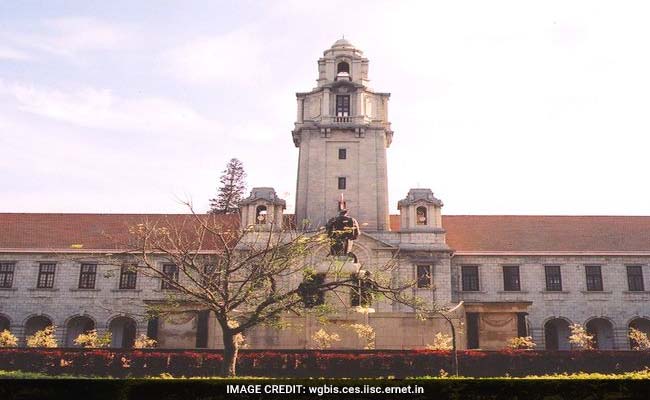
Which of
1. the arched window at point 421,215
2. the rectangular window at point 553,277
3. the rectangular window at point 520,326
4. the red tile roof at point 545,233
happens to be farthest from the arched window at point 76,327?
the rectangular window at point 553,277

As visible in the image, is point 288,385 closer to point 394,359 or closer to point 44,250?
point 394,359

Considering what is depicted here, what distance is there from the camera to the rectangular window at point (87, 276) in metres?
39.1

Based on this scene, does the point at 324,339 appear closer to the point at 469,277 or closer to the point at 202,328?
the point at 202,328

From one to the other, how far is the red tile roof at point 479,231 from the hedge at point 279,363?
52.0 feet

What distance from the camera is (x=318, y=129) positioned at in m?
41.2

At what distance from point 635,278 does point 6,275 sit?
3988 centimetres

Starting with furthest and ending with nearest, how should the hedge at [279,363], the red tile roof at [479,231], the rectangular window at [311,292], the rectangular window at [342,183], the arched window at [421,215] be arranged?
the rectangular window at [342,183]
the red tile roof at [479,231]
the arched window at [421,215]
the hedge at [279,363]
the rectangular window at [311,292]

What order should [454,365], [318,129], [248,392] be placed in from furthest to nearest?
[318,129] → [454,365] → [248,392]

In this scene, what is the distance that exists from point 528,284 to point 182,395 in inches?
1261

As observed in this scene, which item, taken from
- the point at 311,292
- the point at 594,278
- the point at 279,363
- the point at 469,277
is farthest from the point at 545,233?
the point at 311,292

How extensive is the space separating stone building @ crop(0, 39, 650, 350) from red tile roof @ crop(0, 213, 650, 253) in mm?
129

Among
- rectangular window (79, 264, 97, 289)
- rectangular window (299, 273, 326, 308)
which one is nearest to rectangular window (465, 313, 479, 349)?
rectangular window (299, 273, 326, 308)

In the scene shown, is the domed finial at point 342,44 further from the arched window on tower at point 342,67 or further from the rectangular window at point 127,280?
the rectangular window at point 127,280

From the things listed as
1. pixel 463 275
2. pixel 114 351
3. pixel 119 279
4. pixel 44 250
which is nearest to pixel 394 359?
pixel 114 351
